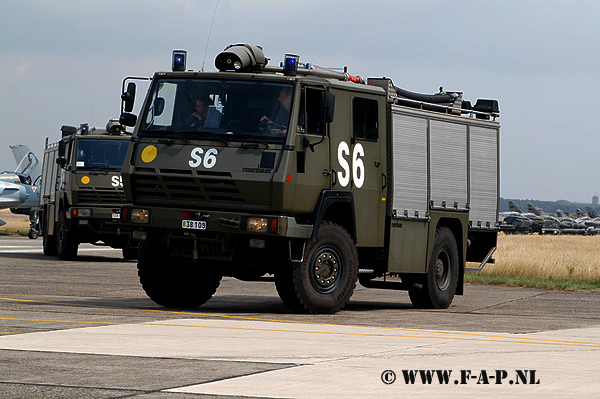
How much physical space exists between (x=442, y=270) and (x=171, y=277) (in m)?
4.47

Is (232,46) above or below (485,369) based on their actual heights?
above

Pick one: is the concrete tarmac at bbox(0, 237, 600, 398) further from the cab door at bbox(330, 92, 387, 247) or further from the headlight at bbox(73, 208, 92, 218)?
the headlight at bbox(73, 208, 92, 218)

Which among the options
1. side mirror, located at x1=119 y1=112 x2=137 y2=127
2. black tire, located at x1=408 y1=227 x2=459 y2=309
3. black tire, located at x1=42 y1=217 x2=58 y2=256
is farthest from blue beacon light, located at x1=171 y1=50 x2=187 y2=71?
black tire, located at x1=42 y1=217 x2=58 y2=256

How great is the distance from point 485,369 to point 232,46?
7136mm

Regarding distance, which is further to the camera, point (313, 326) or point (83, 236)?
point (83, 236)

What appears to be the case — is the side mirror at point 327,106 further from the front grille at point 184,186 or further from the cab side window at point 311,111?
the front grille at point 184,186

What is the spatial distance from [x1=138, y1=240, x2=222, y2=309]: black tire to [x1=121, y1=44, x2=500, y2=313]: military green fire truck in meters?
0.01

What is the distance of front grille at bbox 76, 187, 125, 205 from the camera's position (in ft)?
82.4

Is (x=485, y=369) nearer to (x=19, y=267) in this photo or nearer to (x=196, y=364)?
(x=196, y=364)

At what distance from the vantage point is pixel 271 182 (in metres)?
12.9

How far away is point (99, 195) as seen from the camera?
82.7ft

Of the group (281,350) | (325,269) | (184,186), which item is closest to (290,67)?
(184,186)

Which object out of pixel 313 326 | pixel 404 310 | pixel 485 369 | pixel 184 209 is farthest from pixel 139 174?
pixel 485 369

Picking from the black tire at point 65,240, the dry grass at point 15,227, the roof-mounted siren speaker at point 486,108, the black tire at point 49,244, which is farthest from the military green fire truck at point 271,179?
the dry grass at point 15,227
